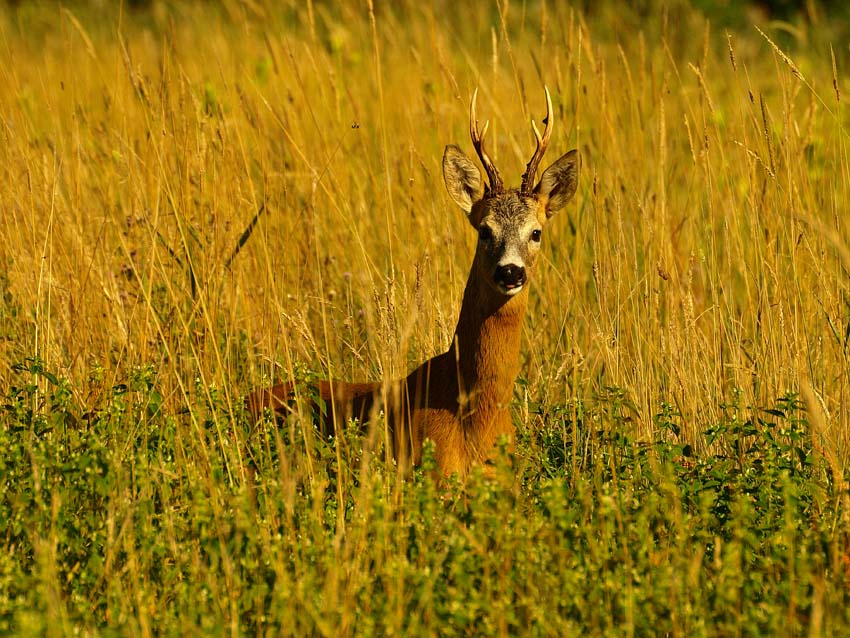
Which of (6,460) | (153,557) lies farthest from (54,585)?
(6,460)

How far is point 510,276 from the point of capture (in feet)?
13.9

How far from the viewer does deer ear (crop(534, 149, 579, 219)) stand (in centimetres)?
479

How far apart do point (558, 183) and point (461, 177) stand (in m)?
0.38

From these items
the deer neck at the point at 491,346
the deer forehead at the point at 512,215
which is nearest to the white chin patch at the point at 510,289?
the deer neck at the point at 491,346

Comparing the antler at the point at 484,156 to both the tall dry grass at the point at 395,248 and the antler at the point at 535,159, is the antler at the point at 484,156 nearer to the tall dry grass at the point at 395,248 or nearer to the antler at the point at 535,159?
the antler at the point at 535,159

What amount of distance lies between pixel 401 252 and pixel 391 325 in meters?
1.44

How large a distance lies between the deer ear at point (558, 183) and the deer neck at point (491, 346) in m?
0.53

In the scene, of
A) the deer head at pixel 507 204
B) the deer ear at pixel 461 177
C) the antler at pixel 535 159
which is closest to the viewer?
the deer head at pixel 507 204

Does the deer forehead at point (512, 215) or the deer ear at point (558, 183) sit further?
the deer ear at point (558, 183)

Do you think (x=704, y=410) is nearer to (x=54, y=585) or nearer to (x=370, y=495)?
(x=370, y=495)

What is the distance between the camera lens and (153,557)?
352 cm

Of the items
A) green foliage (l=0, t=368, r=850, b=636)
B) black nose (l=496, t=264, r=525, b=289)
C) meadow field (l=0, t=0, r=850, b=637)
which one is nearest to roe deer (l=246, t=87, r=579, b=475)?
black nose (l=496, t=264, r=525, b=289)

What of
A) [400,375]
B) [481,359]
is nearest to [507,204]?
[481,359]

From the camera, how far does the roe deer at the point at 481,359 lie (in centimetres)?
436
